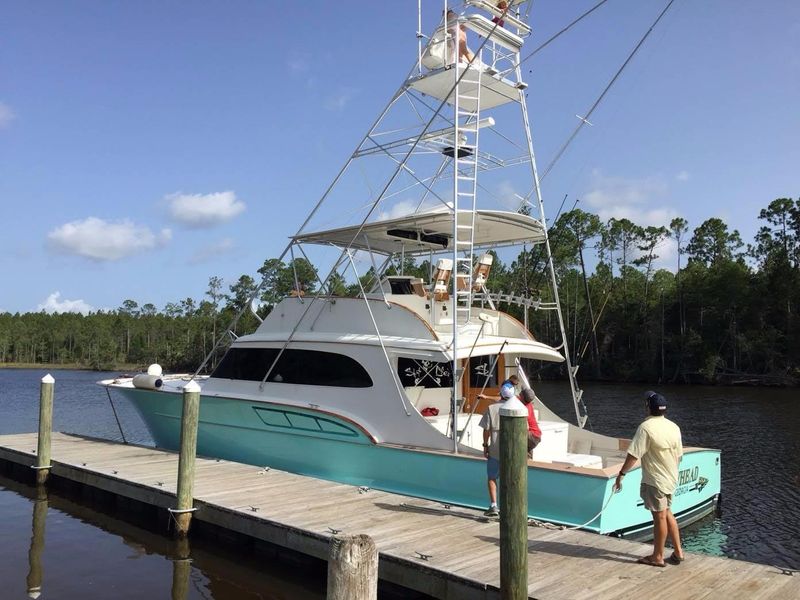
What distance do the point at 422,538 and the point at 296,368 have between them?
446cm

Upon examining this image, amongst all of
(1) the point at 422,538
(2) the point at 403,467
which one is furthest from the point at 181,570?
(1) the point at 422,538

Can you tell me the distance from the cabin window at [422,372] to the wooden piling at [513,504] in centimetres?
503

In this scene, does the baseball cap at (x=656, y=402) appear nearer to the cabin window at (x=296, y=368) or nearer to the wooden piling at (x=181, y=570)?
the cabin window at (x=296, y=368)

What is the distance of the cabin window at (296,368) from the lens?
9906 mm

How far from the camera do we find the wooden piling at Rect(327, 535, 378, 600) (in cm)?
408

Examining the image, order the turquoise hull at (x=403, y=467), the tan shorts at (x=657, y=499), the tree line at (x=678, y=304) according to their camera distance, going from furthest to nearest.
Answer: the tree line at (x=678, y=304)
the turquoise hull at (x=403, y=467)
the tan shorts at (x=657, y=499)

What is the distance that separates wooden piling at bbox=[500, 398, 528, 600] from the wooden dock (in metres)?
0.30

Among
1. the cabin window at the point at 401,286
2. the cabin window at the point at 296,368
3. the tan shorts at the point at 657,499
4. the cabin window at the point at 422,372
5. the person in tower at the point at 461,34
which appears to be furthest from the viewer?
the cabin window at the point at 401,286

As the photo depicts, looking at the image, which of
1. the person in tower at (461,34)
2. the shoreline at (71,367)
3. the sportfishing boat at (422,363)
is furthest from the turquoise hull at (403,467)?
the shoreline at (71,367)

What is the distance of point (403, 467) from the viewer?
29.5ft

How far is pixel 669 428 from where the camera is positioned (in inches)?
227

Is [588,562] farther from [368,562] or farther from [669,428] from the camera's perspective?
[368,562]

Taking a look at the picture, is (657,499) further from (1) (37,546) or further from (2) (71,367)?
(2) (71,367)

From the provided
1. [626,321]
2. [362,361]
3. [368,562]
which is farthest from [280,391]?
[626,321]
